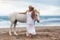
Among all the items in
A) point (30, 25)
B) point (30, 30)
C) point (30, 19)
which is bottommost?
point (30, 30)

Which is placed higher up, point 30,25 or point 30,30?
point 30,25

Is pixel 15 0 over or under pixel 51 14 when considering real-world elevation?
over

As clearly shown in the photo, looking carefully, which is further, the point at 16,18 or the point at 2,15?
the point at 2,15

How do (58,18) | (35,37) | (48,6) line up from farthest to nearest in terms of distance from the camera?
(48,6), (58,18), (35,37)

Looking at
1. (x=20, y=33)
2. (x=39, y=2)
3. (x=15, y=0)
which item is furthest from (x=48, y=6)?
(x=20, y=33)

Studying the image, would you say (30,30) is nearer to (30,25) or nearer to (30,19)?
(30,25)

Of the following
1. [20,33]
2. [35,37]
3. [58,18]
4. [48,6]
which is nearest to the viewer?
[35,37]

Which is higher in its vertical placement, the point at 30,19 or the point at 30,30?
the point at 30,19

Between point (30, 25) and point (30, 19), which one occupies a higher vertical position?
point (30, 19)

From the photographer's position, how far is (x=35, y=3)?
32.8 feet

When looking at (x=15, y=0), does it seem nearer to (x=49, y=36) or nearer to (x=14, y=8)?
(x=14, y=8)

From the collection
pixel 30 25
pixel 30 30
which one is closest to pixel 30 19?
pixel 30 25

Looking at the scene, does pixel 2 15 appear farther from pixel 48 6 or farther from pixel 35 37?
pixel 35 37

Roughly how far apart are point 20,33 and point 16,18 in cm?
51
